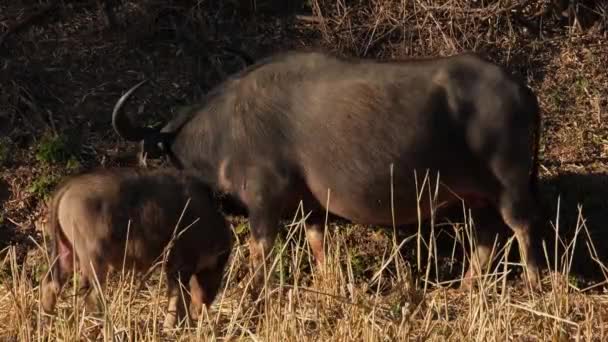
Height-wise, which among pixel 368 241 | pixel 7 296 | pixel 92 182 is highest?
pixel 92 182

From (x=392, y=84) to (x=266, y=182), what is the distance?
3.32ft

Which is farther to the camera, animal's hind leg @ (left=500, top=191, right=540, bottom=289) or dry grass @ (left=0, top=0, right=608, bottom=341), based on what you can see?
dry grass @ (left=0, top=0, right=608, bottom=341)

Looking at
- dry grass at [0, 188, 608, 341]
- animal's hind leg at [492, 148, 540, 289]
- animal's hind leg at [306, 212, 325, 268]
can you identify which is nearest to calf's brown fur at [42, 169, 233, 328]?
dry grass at [0, 188, 608, 341]

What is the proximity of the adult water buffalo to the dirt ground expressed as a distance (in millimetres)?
1360

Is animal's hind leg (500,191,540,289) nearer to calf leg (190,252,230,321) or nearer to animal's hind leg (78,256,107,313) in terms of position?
calf leg (190,252,230,321)

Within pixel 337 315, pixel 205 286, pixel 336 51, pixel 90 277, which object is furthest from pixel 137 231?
pixel 336 51

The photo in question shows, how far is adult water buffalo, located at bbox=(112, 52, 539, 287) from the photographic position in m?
8.13

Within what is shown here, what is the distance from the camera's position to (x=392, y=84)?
27.1 feet

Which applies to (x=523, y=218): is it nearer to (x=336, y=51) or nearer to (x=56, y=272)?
(x=336, y=51)

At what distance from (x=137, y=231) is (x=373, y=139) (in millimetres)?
1740

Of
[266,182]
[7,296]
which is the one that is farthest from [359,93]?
[7,296]

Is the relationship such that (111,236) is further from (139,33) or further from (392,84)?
(139,33)

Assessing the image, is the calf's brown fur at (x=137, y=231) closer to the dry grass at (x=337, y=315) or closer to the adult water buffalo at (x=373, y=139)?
the dry grass at (x=337, y=315)

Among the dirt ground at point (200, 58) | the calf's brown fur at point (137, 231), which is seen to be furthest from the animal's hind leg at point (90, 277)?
the dirt ground at point (200, 58)
